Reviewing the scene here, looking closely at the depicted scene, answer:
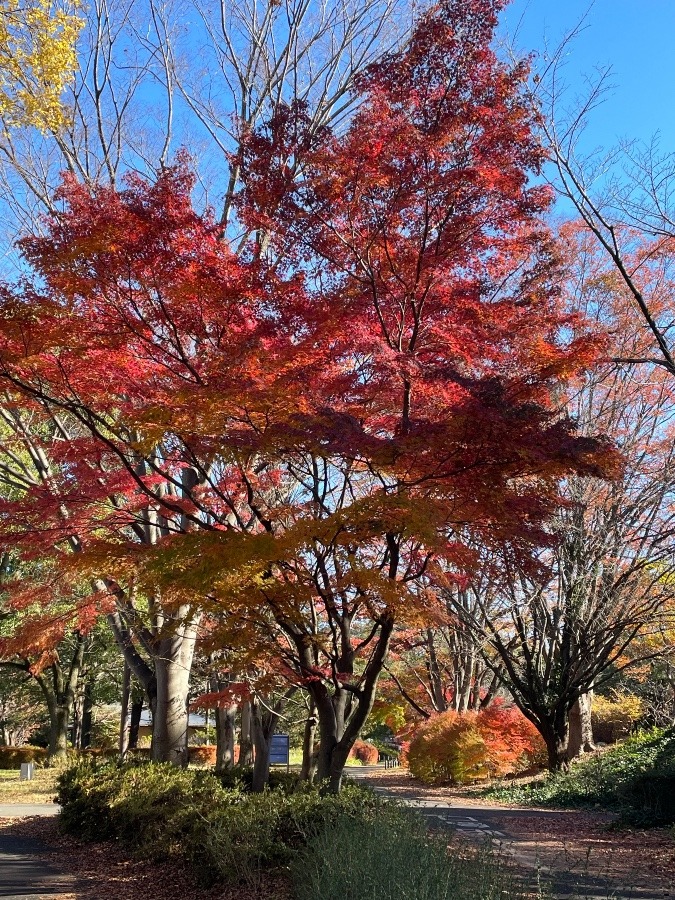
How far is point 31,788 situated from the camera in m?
21.0

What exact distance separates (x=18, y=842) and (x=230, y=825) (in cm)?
624

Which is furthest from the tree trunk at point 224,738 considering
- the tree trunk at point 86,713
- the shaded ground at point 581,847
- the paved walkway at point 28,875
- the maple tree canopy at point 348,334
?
the tree trunk at point 86,713

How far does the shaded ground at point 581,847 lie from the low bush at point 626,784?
0.50m

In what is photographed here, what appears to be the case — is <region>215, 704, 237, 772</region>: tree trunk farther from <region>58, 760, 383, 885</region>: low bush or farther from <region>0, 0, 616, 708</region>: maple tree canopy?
<region>0, 0, 616, 708</region>: maple tree canopy

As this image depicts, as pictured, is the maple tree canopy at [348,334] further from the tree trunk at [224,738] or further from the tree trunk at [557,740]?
the tree trunk at [224,738]

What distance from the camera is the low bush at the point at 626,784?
1068cm

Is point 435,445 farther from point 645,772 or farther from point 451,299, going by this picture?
point 645,772

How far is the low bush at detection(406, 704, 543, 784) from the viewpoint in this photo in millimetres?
19891

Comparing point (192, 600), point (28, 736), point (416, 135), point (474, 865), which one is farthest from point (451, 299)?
point (28, 736)

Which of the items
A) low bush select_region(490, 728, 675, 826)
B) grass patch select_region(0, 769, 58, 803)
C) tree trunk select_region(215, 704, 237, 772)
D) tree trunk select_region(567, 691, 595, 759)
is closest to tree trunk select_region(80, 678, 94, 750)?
grass patch select_region(0, 769, 58, 803)

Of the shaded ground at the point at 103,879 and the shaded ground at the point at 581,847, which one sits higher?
the shaded ground at the point at 581,847

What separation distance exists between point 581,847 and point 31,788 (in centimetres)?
1753

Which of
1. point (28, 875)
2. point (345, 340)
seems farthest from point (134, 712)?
point (345, 340)

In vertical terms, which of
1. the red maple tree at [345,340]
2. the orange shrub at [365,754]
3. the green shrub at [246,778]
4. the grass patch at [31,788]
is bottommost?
the orange shrub at [365,754]
